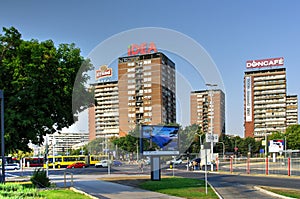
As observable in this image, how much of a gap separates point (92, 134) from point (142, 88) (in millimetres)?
4274

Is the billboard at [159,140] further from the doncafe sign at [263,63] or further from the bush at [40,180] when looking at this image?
the doncafe sign at [263,63]

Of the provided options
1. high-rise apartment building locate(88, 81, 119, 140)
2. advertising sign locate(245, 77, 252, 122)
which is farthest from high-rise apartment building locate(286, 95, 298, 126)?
high-rise apartment building locate(88, 81, 119, 140)

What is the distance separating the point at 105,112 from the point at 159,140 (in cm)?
565

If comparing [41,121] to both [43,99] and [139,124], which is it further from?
[139,124]

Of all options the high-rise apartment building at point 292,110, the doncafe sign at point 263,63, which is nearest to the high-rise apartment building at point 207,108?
the doncafe sign at point 263,63

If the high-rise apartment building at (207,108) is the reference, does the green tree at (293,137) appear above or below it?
below

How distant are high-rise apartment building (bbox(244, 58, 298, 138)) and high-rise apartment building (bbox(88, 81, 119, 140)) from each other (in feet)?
445

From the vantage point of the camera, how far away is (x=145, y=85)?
751 inches

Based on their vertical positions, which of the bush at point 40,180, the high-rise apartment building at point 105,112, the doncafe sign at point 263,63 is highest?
the doncafe sign at point 263,63

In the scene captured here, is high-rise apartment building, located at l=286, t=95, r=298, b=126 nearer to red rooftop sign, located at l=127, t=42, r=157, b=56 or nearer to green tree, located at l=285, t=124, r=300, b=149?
green tree, located at l=285, t=124, r=300, b=149

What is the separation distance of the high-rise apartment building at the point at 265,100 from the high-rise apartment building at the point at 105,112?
136 meters

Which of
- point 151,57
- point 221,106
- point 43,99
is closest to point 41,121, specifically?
point 43,99

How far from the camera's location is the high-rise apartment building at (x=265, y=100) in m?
156

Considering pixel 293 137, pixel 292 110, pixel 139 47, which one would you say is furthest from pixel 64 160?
pixel 292 110
